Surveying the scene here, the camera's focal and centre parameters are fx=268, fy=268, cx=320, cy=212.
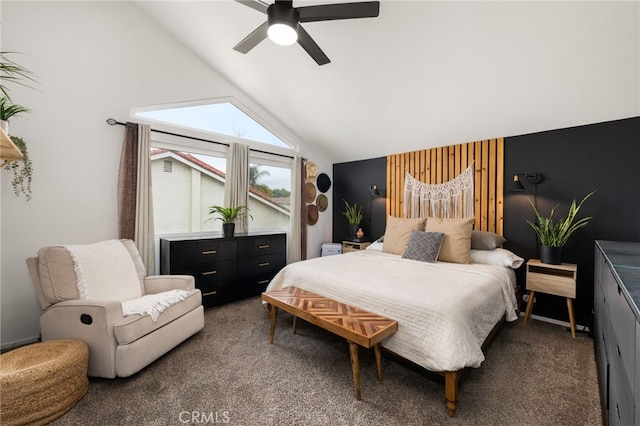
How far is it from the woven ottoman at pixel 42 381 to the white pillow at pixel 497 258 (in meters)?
3.60

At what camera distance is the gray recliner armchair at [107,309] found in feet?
6.07

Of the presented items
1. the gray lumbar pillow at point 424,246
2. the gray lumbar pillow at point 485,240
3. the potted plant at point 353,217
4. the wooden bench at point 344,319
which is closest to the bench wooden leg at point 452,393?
Answer: the wooden bench at point 344,319

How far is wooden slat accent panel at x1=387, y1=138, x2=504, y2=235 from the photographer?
340 centimetres

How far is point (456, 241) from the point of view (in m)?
3.05

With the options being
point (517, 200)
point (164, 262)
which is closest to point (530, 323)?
point (517, 200)

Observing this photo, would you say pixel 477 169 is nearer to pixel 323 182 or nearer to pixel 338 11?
pixel 323 182

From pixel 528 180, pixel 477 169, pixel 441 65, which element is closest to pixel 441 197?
pixel 477 169

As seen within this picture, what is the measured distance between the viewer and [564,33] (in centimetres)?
206

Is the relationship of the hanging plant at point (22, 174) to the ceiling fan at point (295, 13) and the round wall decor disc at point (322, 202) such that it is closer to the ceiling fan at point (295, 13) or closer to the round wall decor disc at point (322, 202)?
the ceiling fan at point (295, 13)

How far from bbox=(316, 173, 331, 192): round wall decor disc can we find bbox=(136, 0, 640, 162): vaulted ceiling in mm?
1258

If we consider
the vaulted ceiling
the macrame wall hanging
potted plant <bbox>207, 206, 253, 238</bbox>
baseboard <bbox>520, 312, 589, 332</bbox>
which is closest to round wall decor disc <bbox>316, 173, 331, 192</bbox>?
the vaulted ceiling

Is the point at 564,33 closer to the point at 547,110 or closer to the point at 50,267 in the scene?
the point at 547,110

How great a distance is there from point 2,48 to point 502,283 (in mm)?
4940

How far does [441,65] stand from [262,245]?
9.85ft
